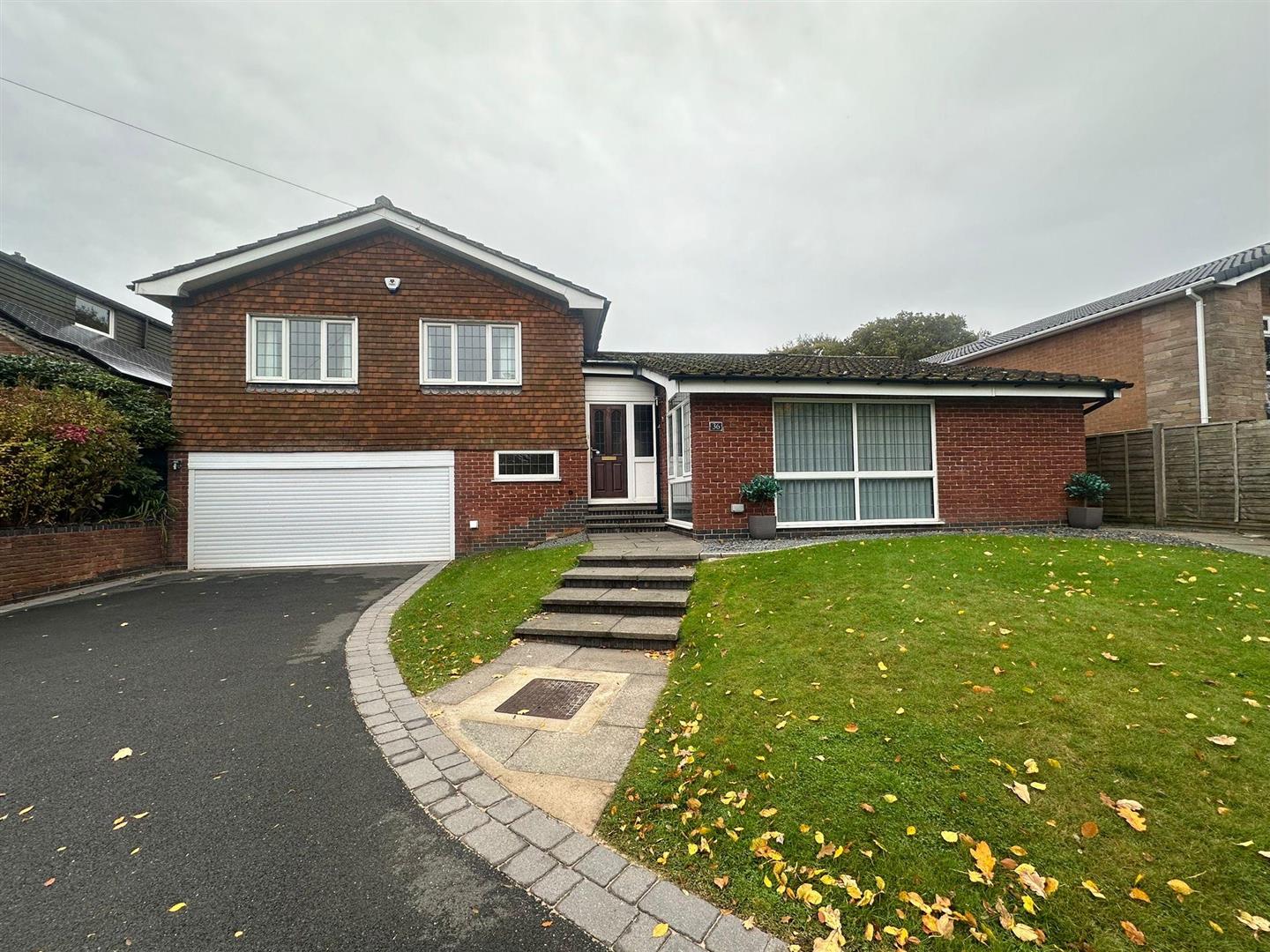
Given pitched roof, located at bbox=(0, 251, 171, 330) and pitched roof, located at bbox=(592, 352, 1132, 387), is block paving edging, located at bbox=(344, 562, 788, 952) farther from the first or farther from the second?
pitched roof, located at bbox=(0, 251, 171, 330)

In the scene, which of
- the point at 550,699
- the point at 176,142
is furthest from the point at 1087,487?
the point at 176,142

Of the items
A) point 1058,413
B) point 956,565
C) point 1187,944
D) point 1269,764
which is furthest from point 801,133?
point 1187,944

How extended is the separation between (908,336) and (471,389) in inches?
1292

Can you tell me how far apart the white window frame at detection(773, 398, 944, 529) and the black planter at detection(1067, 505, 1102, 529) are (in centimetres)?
262

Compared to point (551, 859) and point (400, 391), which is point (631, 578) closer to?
point (551, 859)

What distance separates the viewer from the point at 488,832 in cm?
246

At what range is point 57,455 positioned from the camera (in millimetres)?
8023

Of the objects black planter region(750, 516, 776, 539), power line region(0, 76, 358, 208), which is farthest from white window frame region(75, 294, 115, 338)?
black planter region(750, 516, 776, 539)

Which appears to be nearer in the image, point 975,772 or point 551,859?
point 551,859

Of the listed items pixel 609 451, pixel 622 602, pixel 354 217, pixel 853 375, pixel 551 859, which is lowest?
pixel 551 859

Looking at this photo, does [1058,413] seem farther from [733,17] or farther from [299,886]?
[299,886]

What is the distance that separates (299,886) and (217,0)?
1289 centimetres

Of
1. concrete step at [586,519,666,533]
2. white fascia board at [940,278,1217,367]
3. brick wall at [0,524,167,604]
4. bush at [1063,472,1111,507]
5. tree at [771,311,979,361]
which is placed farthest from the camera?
tree at [771,311,979,361]

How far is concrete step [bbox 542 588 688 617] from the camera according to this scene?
571cm
